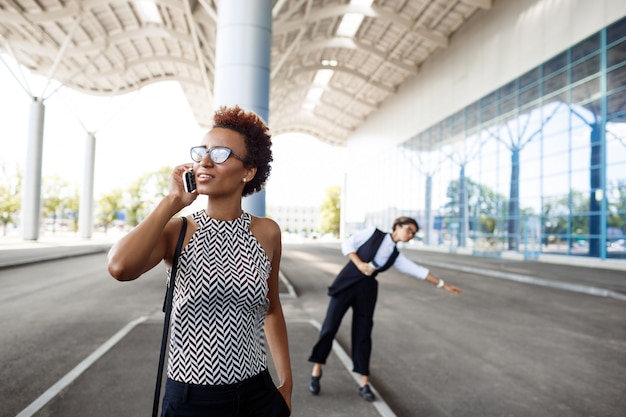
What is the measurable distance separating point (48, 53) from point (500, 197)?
30.9 metres

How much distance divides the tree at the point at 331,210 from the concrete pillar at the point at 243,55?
7857 centimetres

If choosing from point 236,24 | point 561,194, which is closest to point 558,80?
point 561,194

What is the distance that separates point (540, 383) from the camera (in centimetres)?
513

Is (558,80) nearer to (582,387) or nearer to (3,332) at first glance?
(582,387)

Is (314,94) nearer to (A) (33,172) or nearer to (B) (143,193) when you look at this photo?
(A) (33,172)

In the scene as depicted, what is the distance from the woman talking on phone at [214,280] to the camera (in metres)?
1.62

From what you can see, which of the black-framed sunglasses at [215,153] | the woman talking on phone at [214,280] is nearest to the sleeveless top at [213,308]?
the woman talking on phone at [214,280]

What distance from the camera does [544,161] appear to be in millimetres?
24969

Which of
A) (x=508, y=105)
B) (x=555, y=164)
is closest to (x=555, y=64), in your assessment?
(x=508, y=105)

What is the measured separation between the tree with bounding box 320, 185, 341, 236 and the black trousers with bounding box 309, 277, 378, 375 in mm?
83503

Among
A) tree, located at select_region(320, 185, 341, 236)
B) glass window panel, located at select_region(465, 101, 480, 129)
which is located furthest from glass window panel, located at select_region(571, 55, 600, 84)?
tree, located at select_region(320, 185, 341, 236)

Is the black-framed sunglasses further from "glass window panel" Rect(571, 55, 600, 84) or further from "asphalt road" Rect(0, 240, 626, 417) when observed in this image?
"glass window panel" Rect(571, 55, 600, 84)

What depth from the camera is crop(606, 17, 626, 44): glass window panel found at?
19925 millimetres

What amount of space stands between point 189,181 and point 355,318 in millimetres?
3500
